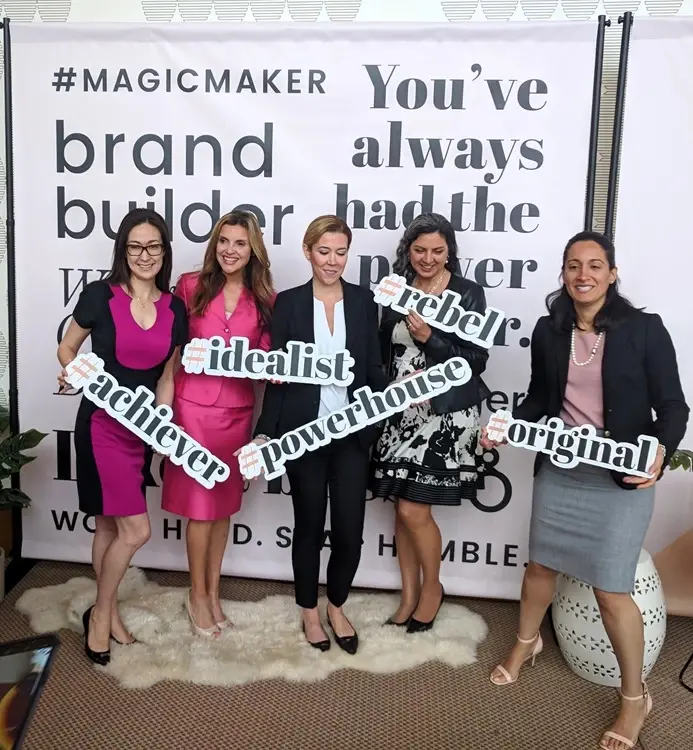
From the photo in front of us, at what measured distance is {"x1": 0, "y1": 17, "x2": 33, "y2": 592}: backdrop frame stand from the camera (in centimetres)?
265

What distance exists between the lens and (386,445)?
2.34 m

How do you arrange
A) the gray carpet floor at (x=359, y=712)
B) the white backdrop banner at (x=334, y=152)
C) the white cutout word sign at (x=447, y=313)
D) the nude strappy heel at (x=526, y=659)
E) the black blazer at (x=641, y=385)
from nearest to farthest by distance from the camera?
1. the black blazer at (x=641, y=385)
2. the gray carpet floor at (x=359, y=712)
3. the white cutout word sign at (x=447, y=313)
4. the nude strappy heel at (x=526, y=659)
5. the white backdrop banner at (x=334, y=152)

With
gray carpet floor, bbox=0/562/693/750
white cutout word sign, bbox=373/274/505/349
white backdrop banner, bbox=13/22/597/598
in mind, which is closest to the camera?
gray carpet floor, bbox=0/562/693/750

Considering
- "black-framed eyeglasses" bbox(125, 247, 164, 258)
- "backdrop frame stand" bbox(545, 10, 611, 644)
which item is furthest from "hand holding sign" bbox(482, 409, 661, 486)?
"black-framed eyeglasses" bbox(125, 247, 164, 258)

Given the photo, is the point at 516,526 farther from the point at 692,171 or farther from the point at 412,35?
the point at 412,35

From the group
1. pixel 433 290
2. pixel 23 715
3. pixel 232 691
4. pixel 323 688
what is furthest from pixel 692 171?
pixel 23 715

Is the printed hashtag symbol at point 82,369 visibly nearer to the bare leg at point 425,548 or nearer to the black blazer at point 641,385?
the bare leg at point 425,548

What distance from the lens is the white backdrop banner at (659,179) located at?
2398mm

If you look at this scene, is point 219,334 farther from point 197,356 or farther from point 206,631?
point 206,631

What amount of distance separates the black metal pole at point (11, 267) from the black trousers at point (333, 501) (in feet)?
4.53

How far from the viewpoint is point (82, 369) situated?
6.91 feet

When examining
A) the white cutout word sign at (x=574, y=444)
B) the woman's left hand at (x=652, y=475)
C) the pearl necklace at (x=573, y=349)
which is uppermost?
the pearl necklace at (x=573, y=349)

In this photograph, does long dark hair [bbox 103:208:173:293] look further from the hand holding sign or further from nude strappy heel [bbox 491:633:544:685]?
nude strappy heel [bbox 491:633:544:685]

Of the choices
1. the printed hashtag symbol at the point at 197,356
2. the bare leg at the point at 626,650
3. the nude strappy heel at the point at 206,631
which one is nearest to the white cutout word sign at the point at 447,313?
the printed hashtag symbol at the point at 197,356
